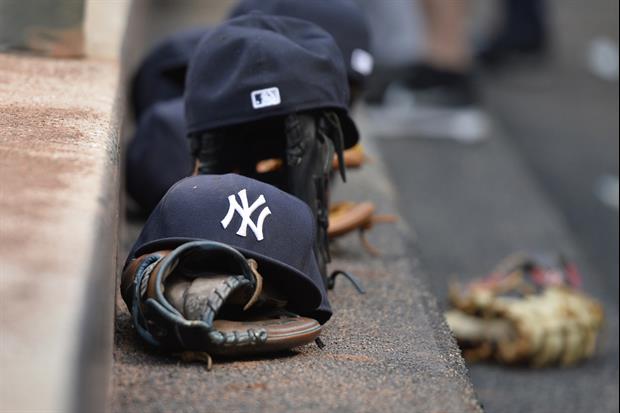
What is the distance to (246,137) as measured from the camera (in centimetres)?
296

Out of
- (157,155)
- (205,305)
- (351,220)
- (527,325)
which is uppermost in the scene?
(205,305)

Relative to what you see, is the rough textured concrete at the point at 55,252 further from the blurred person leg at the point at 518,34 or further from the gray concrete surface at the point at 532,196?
the blurred person leg at the point at 518,34

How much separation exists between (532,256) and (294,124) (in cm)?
160

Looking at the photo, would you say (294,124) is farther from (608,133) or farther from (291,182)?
(608,133)

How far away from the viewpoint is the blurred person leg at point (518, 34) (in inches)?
293

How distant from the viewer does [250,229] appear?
7.29 ft

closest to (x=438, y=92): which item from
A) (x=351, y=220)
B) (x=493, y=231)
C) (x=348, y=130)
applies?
(x=493, y=231)

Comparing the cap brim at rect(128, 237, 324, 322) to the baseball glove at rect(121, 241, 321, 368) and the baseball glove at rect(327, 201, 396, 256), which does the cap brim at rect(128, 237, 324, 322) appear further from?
the baseball glove at rect(327, 201, 396, 256)

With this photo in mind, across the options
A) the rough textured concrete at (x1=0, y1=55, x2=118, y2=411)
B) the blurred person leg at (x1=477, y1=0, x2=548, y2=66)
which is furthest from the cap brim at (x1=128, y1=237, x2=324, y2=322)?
the blurred person leg at (x1=477, y1=0, x2=548, y2=66)

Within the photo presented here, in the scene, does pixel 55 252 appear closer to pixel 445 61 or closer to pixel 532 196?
pixel 532 196

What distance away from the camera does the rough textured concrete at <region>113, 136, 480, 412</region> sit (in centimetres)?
194

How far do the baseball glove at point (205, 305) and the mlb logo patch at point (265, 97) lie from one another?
547 millimetres

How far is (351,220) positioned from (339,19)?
64cm

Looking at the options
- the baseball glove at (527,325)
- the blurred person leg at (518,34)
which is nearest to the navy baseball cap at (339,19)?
the baseball glove at (527,325)
